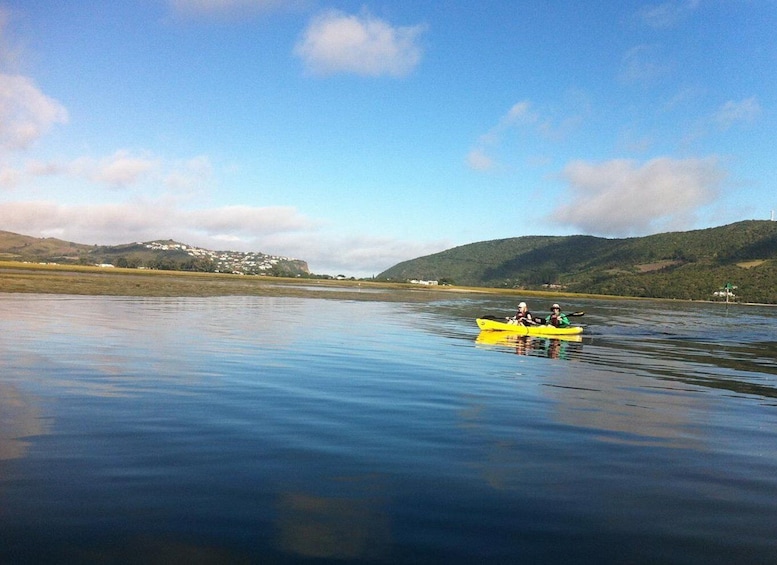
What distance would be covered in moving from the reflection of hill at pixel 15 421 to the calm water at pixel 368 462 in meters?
0.06

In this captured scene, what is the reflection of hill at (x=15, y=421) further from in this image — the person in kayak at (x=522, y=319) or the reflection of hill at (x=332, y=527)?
the person in kayak at (x=522, y=319)

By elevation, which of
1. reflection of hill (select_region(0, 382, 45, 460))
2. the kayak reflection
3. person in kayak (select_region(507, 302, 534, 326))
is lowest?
the kayak reflection

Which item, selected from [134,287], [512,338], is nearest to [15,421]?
[512,338]

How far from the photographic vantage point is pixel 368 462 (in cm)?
942

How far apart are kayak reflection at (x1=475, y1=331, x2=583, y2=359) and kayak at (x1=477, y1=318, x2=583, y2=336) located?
306 millimetres

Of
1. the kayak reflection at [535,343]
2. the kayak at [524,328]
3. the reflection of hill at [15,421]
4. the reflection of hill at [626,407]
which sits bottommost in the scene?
the kayak reflection at [535,343]

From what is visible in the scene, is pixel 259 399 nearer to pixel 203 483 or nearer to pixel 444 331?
pixel 203 483

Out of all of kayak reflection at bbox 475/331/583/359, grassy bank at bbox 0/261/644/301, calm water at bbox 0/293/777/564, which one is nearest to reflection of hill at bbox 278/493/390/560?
calm water at bbox 0/293/777/564

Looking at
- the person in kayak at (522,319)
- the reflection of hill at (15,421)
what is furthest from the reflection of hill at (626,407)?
the person in kayak at (522,319)

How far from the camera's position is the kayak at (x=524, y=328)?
3988 cm

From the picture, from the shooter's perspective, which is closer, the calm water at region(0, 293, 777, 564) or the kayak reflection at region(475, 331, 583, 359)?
the calm water at region(0, 293, 777, 564)

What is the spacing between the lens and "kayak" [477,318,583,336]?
39875 mm

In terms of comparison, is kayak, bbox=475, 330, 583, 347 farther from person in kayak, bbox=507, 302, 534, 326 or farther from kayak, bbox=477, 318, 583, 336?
person in kayak, bbox=507, 302, 534, 326

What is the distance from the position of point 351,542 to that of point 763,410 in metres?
14.3
